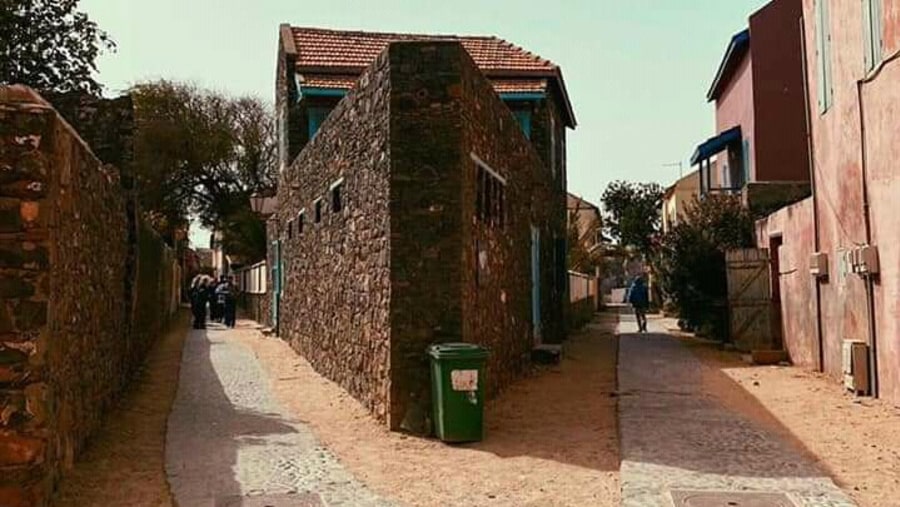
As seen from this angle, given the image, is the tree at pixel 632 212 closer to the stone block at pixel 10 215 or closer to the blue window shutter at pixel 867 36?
the blue window shutter at pixel 867 36

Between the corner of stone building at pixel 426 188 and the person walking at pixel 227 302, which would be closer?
the corner of stone building at pixel 426 188

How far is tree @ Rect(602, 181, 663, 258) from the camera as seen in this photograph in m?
42.6

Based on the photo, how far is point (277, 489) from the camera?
21.5 ft

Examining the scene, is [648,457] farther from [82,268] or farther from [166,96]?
[166,96]

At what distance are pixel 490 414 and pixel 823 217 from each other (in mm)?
6033

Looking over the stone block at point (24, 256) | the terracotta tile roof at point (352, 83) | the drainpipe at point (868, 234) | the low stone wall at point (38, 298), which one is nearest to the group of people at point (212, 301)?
the terracotta tile roof at point (352, 83)

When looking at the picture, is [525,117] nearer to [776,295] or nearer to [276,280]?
[776,295]

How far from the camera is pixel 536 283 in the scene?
1603 cm

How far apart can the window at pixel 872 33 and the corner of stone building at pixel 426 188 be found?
4757 millimetres

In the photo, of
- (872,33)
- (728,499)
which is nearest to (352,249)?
(728,499)

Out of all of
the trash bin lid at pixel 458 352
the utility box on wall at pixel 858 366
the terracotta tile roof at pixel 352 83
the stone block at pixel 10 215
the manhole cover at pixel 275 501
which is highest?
the terracotta tile roof at pixel 352 83

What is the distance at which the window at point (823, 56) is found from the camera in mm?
12117

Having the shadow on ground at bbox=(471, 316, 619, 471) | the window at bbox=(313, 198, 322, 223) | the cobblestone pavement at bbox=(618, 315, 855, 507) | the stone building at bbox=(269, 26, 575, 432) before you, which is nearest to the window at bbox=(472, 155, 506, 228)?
the stone building at bbox=(269, 26, 575, 432)

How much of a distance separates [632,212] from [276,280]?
25.7 meters
